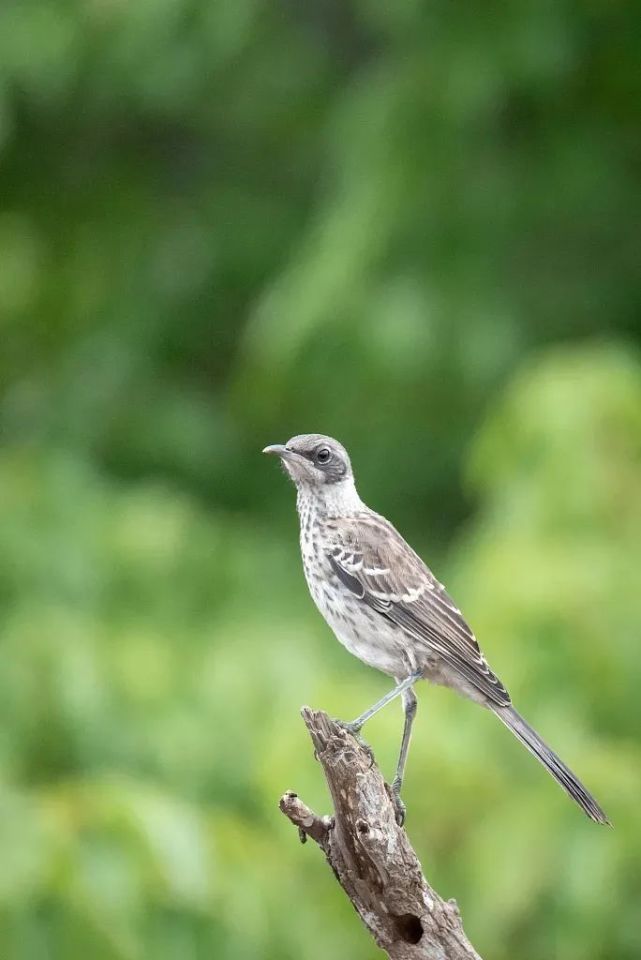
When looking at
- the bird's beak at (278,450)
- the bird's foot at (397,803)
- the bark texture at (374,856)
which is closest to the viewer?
the bark texture at (374,856)

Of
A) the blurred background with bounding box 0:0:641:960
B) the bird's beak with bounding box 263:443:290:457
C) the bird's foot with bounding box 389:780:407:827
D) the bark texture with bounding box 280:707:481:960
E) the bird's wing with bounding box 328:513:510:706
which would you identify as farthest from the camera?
the blurred background with bounding box 0:0:641:960

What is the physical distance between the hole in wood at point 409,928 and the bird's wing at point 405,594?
85 centimetres

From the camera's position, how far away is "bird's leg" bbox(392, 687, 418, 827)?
5.22 meters

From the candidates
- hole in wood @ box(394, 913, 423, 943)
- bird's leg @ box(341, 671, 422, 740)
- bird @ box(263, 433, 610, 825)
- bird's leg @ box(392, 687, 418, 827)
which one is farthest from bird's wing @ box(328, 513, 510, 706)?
hole in wood @ box(394, 913, 423, 943)

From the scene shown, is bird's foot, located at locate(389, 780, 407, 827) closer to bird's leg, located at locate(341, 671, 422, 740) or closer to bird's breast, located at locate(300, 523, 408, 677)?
bird's leg, located at locate(341, 671, 422, 740)

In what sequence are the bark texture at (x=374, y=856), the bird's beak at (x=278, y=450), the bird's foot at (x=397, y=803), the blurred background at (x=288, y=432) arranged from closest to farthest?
the bark texture at (x=374, y=856) → the bird's foot at (x=397, y=803) → the bird's beak at (x=278, y=450) → the blurred background at (x=288, y=432)

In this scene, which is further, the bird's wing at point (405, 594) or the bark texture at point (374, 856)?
the bird's wing at point (405, 594)

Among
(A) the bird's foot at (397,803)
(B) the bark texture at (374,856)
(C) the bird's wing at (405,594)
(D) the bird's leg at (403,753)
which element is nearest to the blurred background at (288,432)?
(D) the bird's leg at (403,753)

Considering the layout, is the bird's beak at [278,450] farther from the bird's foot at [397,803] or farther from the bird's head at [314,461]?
the bird's foot at [397,803]

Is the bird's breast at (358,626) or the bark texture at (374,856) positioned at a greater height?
the bird's breast at (358,626)

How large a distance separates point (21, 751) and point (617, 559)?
3.05m

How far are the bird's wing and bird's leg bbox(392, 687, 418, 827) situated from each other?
23 cm

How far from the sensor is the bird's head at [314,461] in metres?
5.58

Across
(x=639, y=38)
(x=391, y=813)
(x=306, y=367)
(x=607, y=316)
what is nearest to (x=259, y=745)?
(x=391, y=813)
